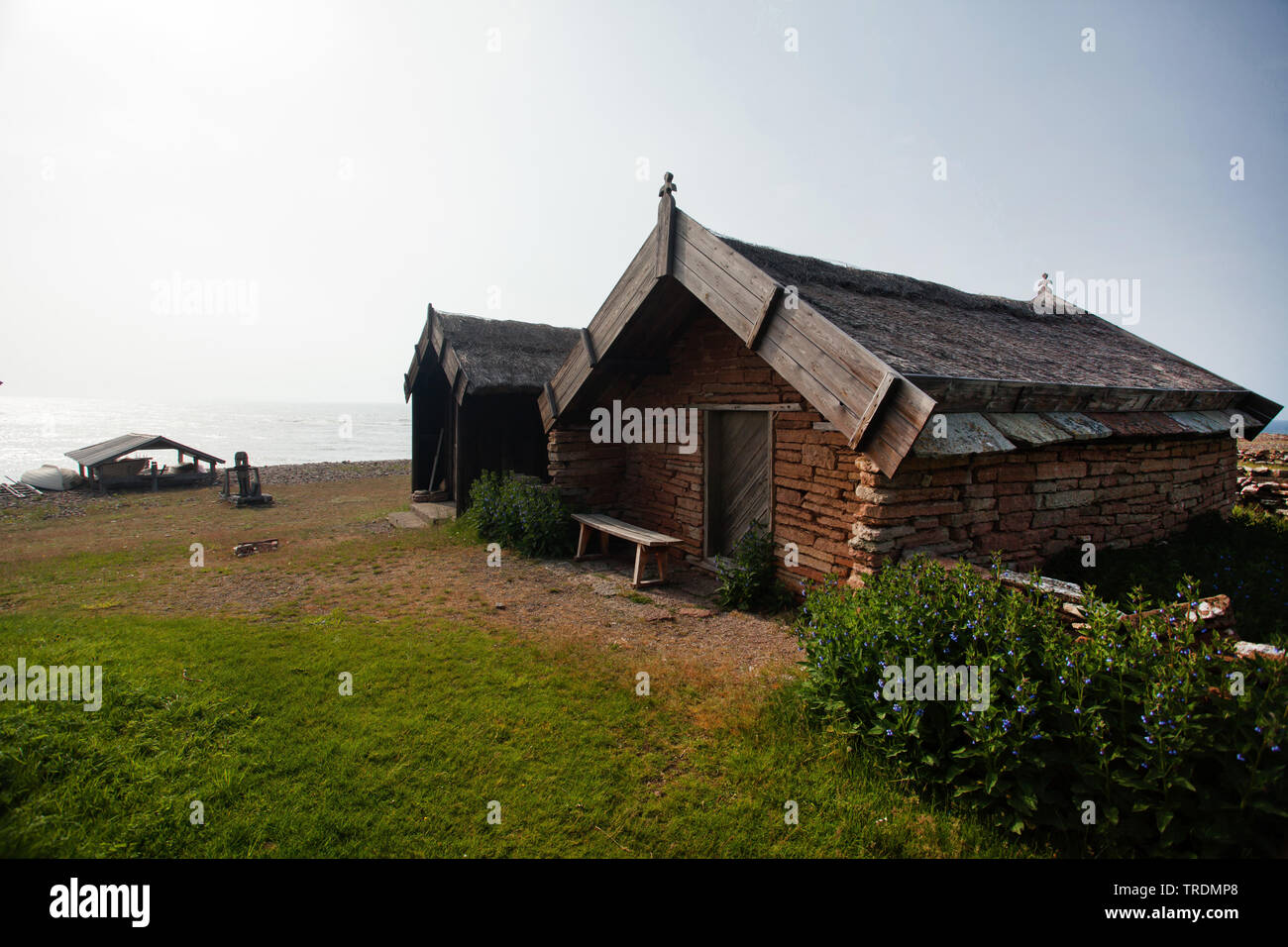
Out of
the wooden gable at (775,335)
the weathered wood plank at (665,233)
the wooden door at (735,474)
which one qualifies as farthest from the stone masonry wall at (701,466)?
the weathered wood plank at (665,233)

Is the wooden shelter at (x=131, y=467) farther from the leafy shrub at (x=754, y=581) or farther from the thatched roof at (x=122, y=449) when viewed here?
the leafy shrub at (x=754, y=581)

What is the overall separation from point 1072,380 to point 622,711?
6.04 metres

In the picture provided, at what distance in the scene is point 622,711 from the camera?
4707 millimetres

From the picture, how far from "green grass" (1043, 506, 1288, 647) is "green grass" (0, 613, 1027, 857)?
315cm

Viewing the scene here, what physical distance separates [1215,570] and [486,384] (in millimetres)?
11587

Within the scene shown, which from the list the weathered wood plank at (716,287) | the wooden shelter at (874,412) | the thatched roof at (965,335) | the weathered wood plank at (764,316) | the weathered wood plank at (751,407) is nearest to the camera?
the wooden shelter at (874,412)

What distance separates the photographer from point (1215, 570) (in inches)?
252

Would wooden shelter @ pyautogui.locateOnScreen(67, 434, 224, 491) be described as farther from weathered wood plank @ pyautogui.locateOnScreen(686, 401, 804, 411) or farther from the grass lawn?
weathered wood plank @ pyautogui.locateOnScreen(686, 401, 804, 411)

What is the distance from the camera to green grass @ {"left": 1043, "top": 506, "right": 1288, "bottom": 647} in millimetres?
5453

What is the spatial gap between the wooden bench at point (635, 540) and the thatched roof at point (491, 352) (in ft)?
14.1

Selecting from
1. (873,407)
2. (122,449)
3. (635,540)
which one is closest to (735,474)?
(635,540)

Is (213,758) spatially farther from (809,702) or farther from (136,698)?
(809,702)

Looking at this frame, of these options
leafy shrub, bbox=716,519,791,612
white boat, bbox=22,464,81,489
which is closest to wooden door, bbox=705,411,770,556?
leafy shrub, bbox=716,519,791,612

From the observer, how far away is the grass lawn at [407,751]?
3201mm
